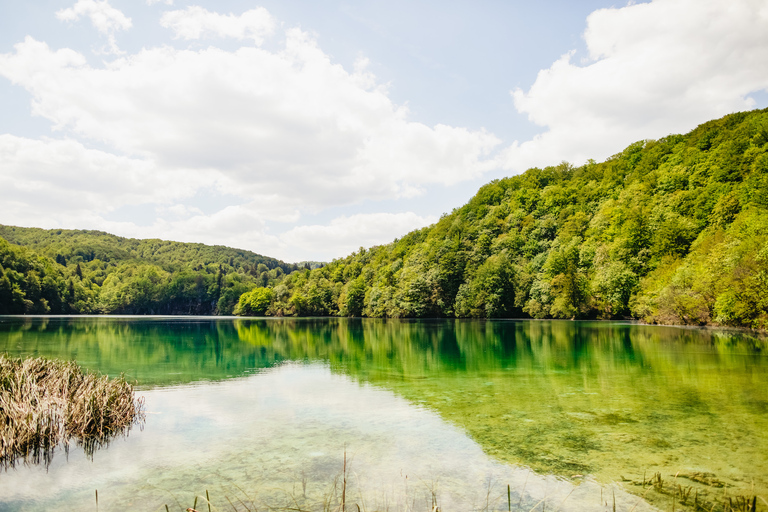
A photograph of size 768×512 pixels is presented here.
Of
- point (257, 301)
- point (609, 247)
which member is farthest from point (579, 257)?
point (257, 301)

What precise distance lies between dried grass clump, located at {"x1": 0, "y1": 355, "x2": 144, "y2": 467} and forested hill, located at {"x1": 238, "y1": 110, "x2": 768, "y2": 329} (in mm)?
39415

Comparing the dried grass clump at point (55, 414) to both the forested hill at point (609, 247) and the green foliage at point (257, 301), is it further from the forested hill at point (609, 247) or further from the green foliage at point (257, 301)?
the green foliage at point (257, 301)

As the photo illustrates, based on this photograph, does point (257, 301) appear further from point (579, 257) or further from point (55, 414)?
point (55, 414)

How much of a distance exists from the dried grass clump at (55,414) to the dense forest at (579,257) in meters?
39.3

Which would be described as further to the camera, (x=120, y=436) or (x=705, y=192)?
(x=705, y=192)

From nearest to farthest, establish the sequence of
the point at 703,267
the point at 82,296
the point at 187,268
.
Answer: the point at 703,267, the point at 82,296, the point at 187,268

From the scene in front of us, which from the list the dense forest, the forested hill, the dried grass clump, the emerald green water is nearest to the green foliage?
the dense forest

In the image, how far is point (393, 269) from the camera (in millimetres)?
112375

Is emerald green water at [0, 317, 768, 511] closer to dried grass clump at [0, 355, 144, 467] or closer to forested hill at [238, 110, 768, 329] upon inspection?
dried grass clump at [0, 355, 144, 467]

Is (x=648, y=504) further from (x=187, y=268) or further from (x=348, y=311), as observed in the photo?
(x=187, y=268)

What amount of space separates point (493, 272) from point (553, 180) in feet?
136

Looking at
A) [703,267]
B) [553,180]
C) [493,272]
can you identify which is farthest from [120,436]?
[553,180]

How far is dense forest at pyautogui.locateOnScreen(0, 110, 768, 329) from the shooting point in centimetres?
4431

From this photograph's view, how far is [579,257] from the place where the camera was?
74.5m
